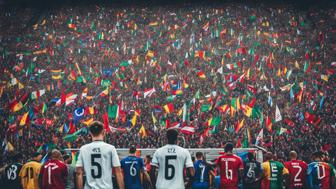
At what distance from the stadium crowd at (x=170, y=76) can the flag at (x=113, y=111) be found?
0.53 feet

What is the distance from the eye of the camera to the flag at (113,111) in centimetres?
2266

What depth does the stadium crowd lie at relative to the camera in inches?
787

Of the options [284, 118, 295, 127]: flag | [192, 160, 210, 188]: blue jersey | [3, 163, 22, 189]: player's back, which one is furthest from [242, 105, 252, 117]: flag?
[3, 163, 22, 189]: player's back

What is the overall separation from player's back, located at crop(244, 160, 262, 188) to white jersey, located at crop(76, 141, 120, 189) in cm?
468

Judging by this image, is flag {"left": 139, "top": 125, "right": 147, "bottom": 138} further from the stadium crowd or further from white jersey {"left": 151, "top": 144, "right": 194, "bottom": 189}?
white jersey {"left": 151, "top": 144, "right": 194, "bottom": 189}

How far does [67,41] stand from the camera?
37469mm

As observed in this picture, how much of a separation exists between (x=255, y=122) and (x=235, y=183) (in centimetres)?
1236

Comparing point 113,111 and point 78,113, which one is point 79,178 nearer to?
point 78,113

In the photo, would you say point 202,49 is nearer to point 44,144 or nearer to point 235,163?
point 44,144

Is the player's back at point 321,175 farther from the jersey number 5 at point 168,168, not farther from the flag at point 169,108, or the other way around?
the flag at point 169,108

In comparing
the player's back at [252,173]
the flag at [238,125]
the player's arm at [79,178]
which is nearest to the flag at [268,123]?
the flag at [238,125]

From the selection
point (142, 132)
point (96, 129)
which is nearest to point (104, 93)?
point (142, 132)

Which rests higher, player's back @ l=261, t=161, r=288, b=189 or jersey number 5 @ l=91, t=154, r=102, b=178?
jersey number 5 @ l=91, t=154, r=102, b=178

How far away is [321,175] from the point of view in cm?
931
